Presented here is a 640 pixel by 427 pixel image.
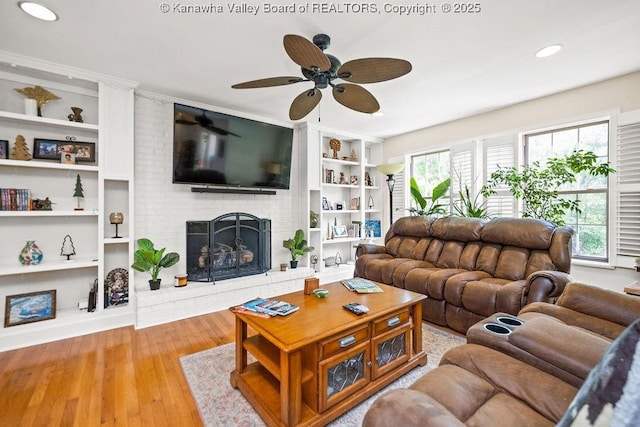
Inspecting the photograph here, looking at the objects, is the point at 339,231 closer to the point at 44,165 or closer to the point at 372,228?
the point at 372,228

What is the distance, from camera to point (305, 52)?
175 cm

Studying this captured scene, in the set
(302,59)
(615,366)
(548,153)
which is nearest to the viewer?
(615,366)

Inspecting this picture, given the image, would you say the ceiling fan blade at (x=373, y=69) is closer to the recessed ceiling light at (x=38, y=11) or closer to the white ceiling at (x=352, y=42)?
the white ceiling at (x=352, y=42)

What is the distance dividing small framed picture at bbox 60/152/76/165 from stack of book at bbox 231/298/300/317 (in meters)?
2.50

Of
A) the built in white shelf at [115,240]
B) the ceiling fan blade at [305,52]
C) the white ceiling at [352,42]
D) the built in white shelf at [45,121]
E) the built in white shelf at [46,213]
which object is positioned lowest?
the built in white shelf at [115,240]

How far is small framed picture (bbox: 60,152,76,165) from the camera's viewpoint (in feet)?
Answer: 9.57

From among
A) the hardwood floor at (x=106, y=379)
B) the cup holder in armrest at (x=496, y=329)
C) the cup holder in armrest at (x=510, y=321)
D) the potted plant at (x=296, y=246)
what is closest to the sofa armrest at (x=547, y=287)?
the cup holder in armrest at (x=510, y=321)

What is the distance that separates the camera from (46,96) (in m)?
2.81

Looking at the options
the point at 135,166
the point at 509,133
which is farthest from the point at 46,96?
the point at 509,133

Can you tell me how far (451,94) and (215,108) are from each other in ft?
9.89

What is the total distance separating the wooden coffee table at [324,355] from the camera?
152 centimetres

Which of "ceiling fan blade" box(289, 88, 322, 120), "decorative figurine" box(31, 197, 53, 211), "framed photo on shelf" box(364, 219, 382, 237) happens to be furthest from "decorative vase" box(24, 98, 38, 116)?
"framed photo on shelf" box(364, 219, 382, 237)

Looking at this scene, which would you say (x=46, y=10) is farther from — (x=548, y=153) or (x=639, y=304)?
(x=548, y=153)

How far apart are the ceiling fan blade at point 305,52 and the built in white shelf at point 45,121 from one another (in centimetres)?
243
